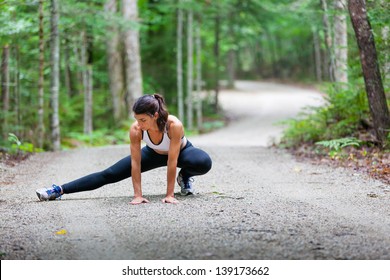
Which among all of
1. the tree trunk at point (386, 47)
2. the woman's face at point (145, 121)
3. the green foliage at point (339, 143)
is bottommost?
the green foliage at point (339, 143)

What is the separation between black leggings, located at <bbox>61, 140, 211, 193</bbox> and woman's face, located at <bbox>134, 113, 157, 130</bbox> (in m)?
0.69

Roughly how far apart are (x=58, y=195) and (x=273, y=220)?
2.99m

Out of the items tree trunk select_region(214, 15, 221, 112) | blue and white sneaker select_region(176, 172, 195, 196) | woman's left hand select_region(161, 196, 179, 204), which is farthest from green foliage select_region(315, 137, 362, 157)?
tree trunk select_region(214, 15, 221, 112)

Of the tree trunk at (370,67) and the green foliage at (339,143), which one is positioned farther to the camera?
the green foliage at (339,143)

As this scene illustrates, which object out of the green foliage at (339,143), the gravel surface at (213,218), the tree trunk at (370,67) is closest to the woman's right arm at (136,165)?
the gravel surface at (213,218)

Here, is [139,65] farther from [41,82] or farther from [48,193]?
[48,193]

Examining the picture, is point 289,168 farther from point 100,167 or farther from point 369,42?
point 100,167

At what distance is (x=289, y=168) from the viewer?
11.2 meters

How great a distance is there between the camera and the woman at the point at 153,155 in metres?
6.54

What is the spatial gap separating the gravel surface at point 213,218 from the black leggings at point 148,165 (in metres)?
0.26

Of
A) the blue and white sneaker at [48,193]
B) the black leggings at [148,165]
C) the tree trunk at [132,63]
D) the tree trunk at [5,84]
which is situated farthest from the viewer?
the tree trunk at [132,63]

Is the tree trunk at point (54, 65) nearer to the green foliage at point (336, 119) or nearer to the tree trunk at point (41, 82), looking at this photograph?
the tree trunk at point (41, 82)

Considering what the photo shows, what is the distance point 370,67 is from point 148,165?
597 centimetres
